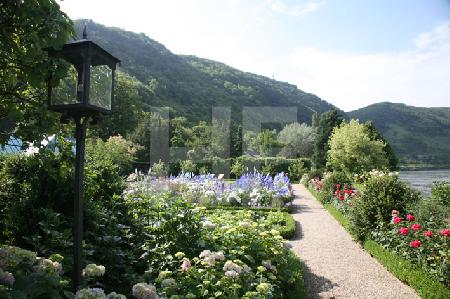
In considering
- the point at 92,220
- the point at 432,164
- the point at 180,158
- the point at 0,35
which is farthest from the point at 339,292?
the point at 432,164

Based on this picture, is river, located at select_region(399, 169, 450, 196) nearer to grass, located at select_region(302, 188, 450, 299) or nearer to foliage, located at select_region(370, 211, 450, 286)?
foliage, located at select_region(370, 211, 450, 286)

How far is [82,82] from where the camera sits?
261 centimetres

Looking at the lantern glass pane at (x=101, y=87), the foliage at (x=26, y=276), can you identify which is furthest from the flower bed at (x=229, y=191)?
the foliage at (x=26, y=276)

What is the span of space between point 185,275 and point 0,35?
2.43 metres

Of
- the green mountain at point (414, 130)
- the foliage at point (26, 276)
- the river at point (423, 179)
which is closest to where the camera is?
the foliage at point (26, 276)

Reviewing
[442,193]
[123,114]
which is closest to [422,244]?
[442,193]

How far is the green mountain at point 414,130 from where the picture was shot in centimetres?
7161

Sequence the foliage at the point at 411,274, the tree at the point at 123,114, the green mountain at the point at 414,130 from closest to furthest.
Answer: the foliage at the point at 411,274
the tree at the point at 123,114
the green mountain at the point at 414,130

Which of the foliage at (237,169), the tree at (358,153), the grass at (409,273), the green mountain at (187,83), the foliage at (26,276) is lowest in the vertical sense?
the grass at (409,273)

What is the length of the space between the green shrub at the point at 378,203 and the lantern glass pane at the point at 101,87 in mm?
6212

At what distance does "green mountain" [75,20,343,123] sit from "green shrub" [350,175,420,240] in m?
47.6

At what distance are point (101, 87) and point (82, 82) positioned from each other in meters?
0.18

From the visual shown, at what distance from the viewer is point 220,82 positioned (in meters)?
82.7

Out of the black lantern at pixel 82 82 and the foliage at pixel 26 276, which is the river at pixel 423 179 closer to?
the black lantern at pixel 82 82
